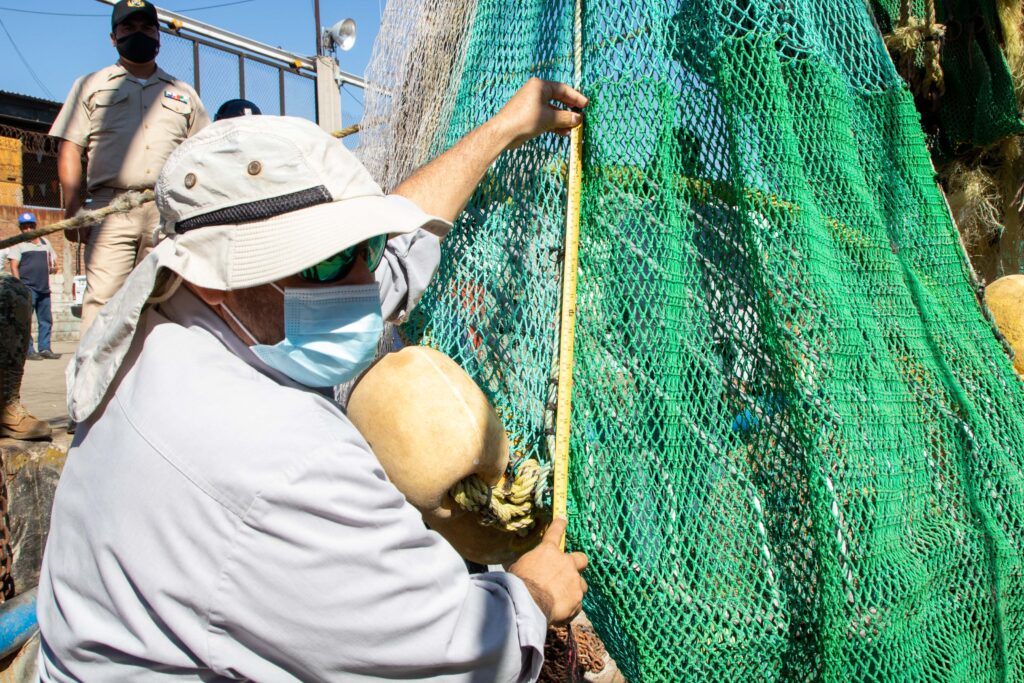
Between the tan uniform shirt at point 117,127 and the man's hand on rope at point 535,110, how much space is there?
2.73 meters

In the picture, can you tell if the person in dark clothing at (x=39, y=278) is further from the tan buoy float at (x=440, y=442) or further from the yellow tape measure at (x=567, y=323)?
the yellow tape measure at (x=567, y=323)

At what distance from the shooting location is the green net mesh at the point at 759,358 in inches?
68.2

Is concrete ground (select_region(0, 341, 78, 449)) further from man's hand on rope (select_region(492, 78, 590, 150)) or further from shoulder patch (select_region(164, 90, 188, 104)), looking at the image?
man's hand on rope (select_region(492, 78, 590, 150))

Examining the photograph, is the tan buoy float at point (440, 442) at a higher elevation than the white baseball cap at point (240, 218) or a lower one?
lower

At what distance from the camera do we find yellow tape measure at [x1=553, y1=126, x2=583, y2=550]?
177 cm

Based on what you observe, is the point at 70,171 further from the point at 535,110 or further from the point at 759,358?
the point at 759,358

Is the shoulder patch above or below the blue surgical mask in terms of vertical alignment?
above

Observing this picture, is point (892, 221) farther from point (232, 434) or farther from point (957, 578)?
point (232, 434)

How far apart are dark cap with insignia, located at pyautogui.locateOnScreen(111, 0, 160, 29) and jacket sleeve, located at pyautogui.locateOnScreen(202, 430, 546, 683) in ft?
11.8

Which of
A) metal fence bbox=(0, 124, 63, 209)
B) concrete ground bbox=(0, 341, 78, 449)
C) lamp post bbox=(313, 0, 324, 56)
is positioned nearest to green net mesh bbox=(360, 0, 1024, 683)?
concrete ground bbox=(0, 341, 78, 449)

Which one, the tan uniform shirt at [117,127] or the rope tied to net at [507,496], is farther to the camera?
the tan uniform shirt at [117,127]

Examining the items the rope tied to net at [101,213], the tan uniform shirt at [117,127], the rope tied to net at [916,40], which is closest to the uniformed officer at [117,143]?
the tan uniform shirt at [117,127]

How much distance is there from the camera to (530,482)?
1867 mm

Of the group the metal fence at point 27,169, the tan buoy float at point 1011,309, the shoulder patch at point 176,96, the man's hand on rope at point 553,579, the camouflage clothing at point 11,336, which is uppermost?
the shoulder patch at point 176,96
